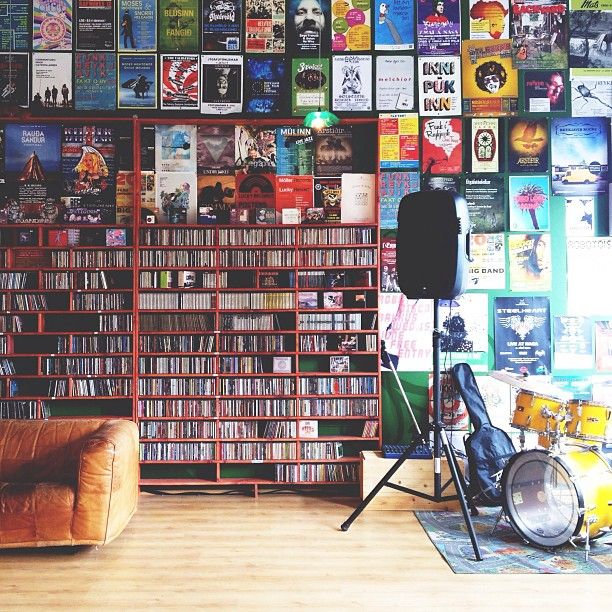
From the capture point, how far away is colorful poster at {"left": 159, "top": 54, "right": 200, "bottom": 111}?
18.1 feet

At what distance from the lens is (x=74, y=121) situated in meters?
5.42

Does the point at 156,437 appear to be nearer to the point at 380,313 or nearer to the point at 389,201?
the point at 380,313

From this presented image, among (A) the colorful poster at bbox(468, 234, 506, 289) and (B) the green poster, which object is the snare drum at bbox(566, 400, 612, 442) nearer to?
(A) the colorful poster at bbox(468, 234, 506, 289)

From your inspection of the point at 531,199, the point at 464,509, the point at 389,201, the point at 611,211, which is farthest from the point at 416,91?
the point at 464,509

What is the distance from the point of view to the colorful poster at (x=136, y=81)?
550 centimetres

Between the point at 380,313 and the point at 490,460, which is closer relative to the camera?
the point at 490,460

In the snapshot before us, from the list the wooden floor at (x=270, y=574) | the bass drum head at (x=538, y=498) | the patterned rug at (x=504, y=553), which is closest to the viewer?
the wooden floor at (x=270, y=574)

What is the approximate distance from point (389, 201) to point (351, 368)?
145cm

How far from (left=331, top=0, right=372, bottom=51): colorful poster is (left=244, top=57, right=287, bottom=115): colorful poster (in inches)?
20.9

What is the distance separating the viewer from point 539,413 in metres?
4.24

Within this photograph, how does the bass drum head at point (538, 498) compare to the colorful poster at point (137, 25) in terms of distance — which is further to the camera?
the colorful poster at point (137, 25)

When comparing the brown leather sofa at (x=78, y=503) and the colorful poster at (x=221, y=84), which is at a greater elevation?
the colorful poster at (x=221, y=84)

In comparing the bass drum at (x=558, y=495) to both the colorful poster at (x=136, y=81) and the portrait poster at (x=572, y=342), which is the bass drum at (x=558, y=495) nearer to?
the portrait poster at (x=572, y=342)

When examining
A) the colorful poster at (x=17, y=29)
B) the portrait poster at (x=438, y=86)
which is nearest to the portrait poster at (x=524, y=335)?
the portrait poster at (x=438, y=86)
